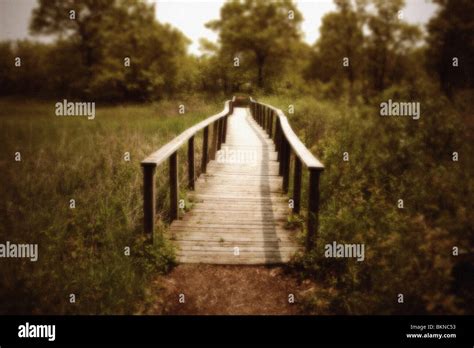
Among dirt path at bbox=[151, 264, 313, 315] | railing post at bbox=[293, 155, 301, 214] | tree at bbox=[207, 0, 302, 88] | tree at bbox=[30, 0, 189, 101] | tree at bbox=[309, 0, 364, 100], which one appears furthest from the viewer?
tree at bbox=[207, 0, 302, 88]

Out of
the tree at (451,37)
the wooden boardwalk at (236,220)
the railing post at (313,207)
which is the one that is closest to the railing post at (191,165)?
the wooden boardwalk at (236,220)

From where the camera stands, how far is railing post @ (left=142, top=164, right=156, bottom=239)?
367 cm

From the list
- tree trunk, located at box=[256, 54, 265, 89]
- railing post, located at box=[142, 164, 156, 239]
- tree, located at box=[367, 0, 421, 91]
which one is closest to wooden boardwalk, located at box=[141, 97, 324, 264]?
railing post, located at box=[142, 164, 156, 239]

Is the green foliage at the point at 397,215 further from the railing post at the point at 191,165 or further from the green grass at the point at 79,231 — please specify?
the railing post at the point at 191,165

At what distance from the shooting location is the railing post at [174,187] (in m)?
4.62

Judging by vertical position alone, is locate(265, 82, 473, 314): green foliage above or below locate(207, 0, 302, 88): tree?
below

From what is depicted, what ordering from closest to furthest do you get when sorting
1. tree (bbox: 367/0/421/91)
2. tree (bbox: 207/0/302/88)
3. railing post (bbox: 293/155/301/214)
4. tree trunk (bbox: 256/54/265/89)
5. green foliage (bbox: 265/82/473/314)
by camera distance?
1. green foliage (bbox: 265/82/473/314)
2. railing post (bbox: 293/155/301/214)
3. tree (bbox: 367/0/421/91)
4. tree (bbox: 207/0/302/88)
5. tree trunk (bbox: 256/54/265/89)

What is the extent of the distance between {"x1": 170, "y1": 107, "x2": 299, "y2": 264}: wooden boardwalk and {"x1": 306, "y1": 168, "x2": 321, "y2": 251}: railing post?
30cm

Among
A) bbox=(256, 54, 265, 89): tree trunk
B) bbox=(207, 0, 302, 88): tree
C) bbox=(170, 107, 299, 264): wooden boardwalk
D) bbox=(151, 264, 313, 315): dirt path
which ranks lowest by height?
bbox=(151, 264, 313, 315): dirt path

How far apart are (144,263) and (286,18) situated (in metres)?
40.0

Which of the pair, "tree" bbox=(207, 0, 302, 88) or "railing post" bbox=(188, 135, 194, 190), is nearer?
"railing post" bbox=(188, 135, 194, 190)

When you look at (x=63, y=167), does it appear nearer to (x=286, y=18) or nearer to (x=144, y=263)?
(x=144, y=263)

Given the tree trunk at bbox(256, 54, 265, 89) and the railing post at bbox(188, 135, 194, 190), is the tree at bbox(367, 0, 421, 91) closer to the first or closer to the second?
the tree trunk at bbox(256, 54, 265, 89)

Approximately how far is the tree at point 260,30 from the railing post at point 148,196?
1374 inches
